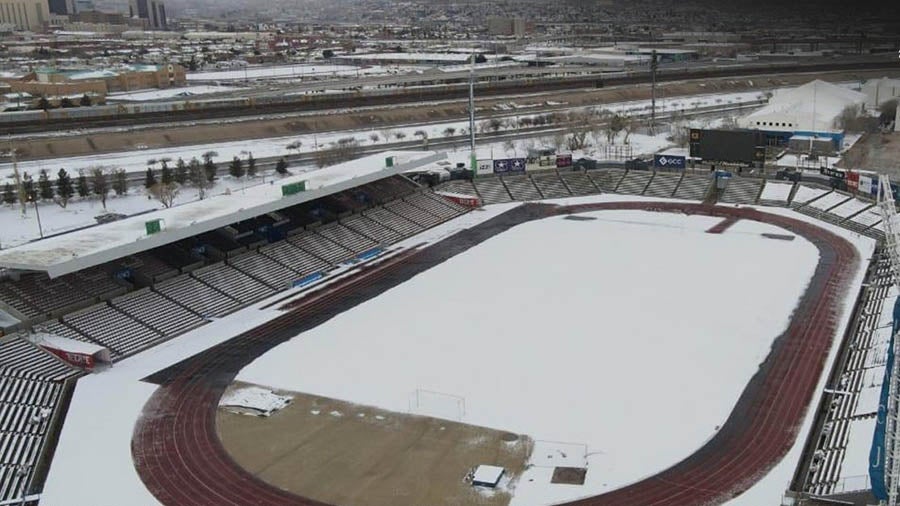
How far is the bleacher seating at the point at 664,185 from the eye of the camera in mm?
50031

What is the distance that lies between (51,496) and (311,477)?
6.32 m

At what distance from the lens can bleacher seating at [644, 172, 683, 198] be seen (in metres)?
50.0

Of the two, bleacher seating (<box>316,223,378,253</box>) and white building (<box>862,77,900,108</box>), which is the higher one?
white building (<box>862,77,900,108</box>)

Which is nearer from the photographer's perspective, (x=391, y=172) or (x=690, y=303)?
(x=690, y=303)

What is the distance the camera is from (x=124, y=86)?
4003 inches

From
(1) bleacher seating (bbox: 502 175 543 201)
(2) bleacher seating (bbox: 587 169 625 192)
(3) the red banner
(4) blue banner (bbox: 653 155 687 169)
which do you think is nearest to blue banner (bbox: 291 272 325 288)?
(3) the red banner

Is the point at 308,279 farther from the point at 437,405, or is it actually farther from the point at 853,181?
the point at 853,181

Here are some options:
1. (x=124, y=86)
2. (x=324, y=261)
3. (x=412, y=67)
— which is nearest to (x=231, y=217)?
(x=324, y=261)

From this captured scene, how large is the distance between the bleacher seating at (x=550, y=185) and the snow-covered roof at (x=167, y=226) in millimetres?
10705

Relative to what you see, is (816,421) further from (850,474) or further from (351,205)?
(351,205)

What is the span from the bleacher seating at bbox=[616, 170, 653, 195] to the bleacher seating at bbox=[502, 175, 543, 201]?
531cm

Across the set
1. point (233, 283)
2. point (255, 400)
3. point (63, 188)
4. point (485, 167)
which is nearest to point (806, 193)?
point (485, 167)

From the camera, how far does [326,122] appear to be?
76.2 metres

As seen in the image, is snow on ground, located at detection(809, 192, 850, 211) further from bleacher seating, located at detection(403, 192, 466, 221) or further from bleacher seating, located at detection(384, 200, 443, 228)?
bleacher seating, located at detection(384, 200, 443, 228)
